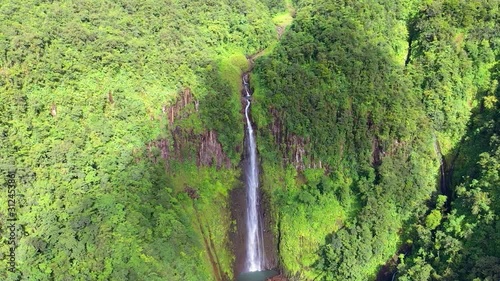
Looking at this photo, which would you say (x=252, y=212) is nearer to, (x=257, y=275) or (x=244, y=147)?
(x=257, y=275)

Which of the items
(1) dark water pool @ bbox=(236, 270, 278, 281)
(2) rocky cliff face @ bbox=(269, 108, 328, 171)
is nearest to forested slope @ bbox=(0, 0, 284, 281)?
Result: (1) dark water pool @ bbox=(236, 270, 278, 281)

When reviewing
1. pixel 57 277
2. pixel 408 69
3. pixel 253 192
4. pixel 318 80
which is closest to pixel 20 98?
pixel 57 277

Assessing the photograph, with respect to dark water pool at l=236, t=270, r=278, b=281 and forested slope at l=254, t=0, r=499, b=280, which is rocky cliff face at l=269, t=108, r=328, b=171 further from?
dark water pool at l=236, t=270, r=278, b=281

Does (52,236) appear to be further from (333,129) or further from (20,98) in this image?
(333,129)

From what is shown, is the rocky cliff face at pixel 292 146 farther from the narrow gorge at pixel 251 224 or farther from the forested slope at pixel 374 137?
the narrow gorge at pixel 251 224

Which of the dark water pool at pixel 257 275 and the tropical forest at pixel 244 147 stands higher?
the tropical forest at pixel 244 147

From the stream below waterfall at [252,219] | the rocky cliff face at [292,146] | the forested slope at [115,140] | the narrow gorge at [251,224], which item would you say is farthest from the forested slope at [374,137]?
the forested slope at [115,140]

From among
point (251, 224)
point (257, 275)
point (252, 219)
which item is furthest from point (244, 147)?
point (257, 275)
